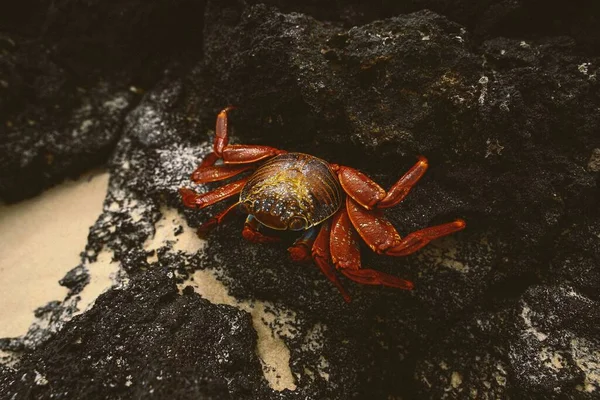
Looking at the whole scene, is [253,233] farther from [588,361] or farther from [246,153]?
[588,361]

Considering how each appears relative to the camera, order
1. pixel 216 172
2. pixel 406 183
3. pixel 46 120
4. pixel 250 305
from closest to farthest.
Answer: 1. pixel 406 183
2. pixel 250 305
3. pixel 216 172
4. pixel 46 120

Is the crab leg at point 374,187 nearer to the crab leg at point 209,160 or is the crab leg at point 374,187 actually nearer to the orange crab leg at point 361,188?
the orange crab leg at point 361,188

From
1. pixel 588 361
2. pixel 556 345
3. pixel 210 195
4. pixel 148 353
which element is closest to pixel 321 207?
pixel 210 195

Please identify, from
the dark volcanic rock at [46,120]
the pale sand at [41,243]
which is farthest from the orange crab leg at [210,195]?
the dark volcanic rock at [46,120]

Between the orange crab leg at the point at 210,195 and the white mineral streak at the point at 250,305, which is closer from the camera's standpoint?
the white mineral streak at the point at 250,305

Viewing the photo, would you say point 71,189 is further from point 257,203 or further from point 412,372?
point 412,372

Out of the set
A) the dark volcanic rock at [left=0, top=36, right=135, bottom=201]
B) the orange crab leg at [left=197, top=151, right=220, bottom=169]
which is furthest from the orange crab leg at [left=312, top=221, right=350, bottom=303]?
the dark volcanic rock at [left=0, top=36, right=135, bottom=201]

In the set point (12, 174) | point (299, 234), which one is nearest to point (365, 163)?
point (299, 234)
